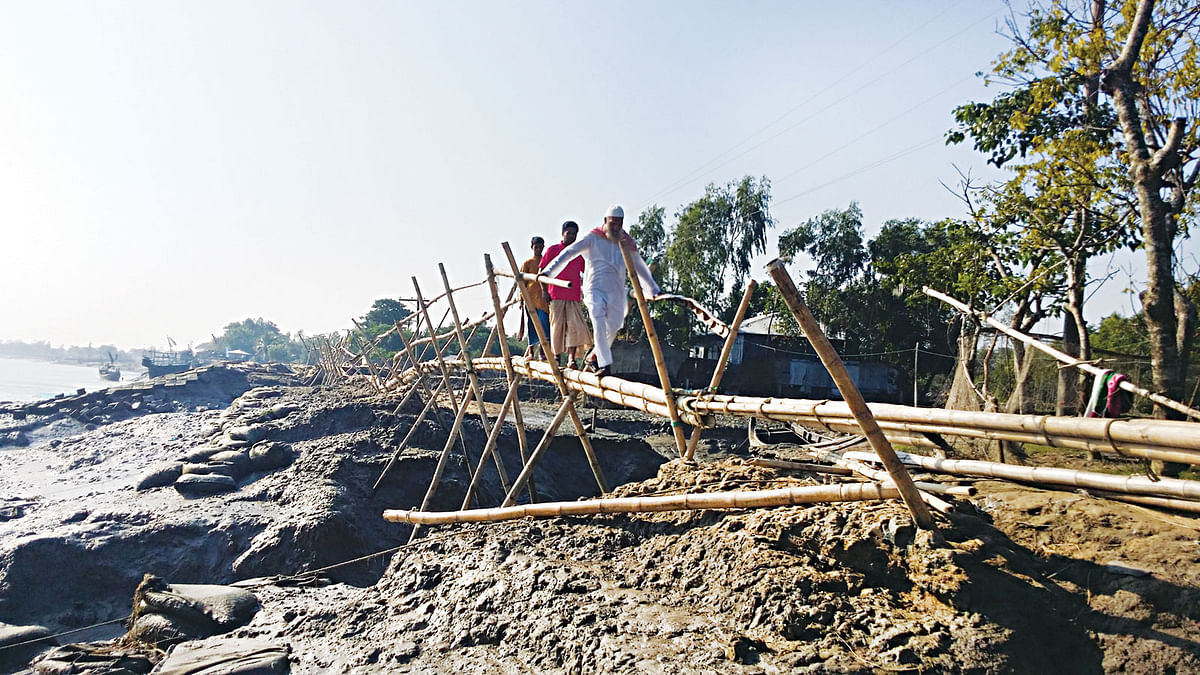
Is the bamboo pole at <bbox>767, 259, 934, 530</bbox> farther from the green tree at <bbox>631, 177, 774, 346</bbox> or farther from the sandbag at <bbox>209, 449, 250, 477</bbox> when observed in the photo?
the green tree at <bbox>631, 177, 774, 346</bbox>

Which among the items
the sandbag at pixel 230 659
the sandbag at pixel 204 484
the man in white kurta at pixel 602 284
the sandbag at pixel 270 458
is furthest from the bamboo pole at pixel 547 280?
the sandbag at pixel 270 458

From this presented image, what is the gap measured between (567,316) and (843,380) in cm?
443

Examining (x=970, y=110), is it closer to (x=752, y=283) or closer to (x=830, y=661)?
(x=752, y=283)

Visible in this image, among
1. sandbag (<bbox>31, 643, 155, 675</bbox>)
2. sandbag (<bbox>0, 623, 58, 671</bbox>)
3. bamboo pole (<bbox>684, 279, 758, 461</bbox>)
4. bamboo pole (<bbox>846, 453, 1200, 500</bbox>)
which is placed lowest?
sandbag (<bbox>0, 623, 58, 671</bbox>)

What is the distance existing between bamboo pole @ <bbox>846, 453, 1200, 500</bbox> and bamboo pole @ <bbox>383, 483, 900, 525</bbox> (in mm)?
684

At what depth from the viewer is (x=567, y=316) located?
6.93 meters

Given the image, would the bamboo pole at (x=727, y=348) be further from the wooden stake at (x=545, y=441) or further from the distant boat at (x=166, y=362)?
the distant boat at (x=166, y=362)

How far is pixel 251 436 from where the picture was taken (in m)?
14.4

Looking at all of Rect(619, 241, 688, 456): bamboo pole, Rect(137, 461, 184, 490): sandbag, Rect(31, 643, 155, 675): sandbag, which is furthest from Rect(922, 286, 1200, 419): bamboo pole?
Rect(137, 461, 184, 490): sandbag

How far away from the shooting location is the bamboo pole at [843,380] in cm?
257

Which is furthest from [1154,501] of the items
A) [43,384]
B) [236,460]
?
[43,384]

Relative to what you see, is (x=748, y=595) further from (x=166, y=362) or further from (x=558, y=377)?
(x=166, y=362)

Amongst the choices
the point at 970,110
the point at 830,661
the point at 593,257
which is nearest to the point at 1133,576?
the point at 830,661

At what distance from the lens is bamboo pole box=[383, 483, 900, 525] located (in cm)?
322
